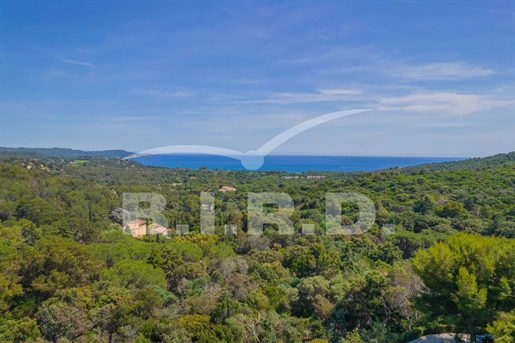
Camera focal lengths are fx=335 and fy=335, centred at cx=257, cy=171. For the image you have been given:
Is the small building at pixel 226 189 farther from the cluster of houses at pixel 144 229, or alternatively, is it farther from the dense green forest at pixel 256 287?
the dense green forest at pixel 256 287

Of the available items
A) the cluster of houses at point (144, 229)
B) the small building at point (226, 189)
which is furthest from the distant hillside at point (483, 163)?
the cluster of houses at point (144, 229)

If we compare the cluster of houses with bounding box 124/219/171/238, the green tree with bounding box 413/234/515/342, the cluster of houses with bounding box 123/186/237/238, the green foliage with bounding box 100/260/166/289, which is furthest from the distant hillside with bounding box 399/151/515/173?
the green foliage with bounding box 100/260/166/289

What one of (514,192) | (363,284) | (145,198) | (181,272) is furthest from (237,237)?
(514,192)

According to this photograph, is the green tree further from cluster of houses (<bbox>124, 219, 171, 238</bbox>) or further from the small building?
the small building

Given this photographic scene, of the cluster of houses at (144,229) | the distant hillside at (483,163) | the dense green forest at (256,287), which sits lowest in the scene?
the cluster of houses at (144,229)

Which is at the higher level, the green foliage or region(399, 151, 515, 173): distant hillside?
region(399, 151, 515, 173): distant hillside

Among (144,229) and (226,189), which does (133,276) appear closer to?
(144,229)

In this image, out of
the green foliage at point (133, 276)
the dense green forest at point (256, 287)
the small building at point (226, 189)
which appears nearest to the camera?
the dense green forest at point (256, 287)

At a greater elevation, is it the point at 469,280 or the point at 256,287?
the point at 469,280

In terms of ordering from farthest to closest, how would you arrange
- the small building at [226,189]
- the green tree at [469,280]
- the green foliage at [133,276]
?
1. the small building at [226,189]
2. the green foliage at [133,276]
3. the green tree at [469,280]

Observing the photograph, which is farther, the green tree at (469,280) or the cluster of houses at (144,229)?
the cluster of houses at (144,229)

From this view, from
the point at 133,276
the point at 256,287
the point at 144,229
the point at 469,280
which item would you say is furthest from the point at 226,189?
the point at 469,280
